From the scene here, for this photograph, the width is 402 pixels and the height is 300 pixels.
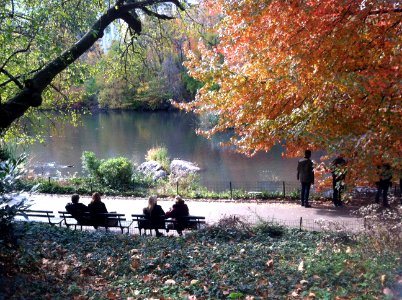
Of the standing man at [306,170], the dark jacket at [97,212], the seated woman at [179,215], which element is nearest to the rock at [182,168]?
the standing man at [306,170]

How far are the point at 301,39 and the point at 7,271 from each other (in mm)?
6017

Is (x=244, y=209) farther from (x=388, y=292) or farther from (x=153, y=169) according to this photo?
(x=153, y=169)

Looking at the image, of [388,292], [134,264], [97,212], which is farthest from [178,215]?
[388,292]

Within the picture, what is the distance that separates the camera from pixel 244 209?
41.2 feet

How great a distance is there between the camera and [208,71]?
395 inches

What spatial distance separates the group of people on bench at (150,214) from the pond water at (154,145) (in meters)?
4.69

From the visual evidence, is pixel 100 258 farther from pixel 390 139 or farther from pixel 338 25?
pixel 338 25

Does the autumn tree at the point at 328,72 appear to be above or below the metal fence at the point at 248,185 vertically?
above

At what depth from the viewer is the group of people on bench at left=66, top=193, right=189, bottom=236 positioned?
9430mm

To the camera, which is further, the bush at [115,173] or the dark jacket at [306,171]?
the bush at [115,173]

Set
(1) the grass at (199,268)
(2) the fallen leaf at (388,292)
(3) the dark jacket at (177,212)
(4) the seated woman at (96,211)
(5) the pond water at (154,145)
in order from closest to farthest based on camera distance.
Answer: (2) the fallen leaf at (388,292), (1) the grass at (199,268), (3) the dark jacket at (177,212), (4) the seated woman at (96,211), (5) the pond water at (154,145)

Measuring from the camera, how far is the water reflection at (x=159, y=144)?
24.8m

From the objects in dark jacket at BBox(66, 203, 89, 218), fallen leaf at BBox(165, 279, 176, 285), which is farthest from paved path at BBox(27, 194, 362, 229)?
fallen leaf at BBox(165, 279, 176, 285)

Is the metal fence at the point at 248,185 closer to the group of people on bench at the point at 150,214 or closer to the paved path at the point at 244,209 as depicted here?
the paved path at the point at 244,209
